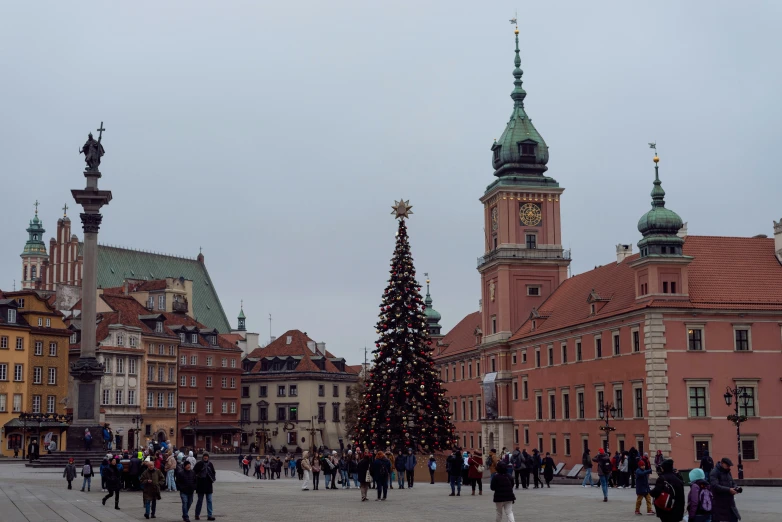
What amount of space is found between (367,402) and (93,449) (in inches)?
558

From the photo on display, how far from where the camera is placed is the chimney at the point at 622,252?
76812mm

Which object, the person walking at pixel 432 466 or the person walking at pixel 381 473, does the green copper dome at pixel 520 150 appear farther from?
the person walking at pixel 381 473

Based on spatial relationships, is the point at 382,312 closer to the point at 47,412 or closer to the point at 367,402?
the point at 367,402

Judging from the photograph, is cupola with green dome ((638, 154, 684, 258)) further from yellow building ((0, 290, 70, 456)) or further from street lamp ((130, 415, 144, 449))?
street lamp ((130, 415, 144, 449))

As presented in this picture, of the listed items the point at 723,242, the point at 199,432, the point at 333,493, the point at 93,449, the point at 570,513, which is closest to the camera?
the point at 570,513

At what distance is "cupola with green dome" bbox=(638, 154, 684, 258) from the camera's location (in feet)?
201

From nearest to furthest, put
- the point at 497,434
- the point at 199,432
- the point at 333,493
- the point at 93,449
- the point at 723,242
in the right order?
1. the point at 333,493
2. the point at 93,449
3. the point at 723,242
4. the point at 497,434
5. the point at 199,432

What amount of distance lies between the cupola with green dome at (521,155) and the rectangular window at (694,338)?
100ft

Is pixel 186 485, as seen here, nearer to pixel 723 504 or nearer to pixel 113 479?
pixel 113 479

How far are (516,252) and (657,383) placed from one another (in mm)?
29581

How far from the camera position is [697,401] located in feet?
196

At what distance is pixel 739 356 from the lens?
197 feet

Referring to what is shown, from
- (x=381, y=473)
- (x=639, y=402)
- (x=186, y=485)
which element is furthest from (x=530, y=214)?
(x=186, y=485)

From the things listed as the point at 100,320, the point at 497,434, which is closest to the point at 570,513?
the point at 497,434
